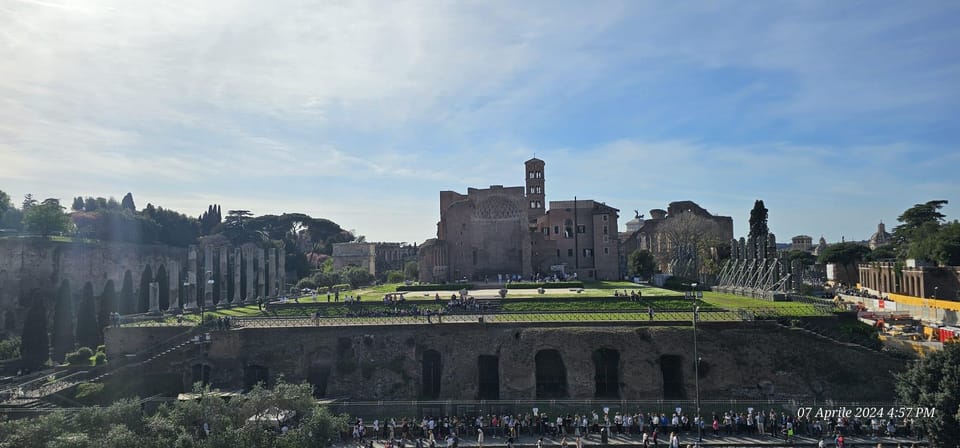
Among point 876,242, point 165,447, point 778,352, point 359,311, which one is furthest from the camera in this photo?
point 876,242

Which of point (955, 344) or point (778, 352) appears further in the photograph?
point (778, 352)

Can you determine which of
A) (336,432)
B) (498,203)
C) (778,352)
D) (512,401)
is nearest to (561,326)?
(512,401)

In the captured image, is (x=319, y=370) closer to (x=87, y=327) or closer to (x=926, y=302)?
(x=87, y=327)

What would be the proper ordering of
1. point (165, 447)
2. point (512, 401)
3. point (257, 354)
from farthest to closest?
point (257, 354) → point (512, 401) → point (165, 447)

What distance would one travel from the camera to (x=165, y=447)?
827 inches

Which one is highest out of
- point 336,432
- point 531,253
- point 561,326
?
point 531,253

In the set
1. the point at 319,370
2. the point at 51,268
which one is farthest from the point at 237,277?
the point at 319,370

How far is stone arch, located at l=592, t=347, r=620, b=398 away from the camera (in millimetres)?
32656

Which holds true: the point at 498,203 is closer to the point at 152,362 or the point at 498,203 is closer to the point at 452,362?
the point at 452,362

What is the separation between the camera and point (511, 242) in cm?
6512

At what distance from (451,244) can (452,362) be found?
33477 mm

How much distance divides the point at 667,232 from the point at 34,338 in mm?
61032

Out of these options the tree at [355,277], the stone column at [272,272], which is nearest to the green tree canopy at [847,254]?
the tree at [355,277]

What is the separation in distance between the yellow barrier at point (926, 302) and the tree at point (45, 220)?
74779 mm
